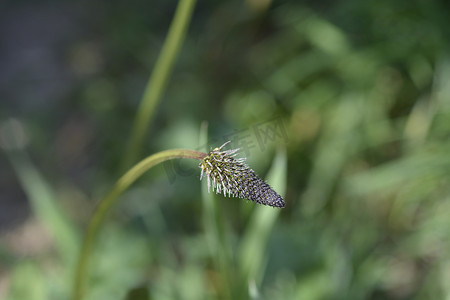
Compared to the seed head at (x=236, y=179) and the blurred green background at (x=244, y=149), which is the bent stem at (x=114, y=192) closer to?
the seed head at (x=236, y=179)

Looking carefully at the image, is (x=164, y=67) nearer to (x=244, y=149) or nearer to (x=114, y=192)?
(x=244, y=149)

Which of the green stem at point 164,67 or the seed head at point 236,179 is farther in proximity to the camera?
the green stem at point 164,67

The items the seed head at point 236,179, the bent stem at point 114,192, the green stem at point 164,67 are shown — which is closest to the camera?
the seed head at point 236,179

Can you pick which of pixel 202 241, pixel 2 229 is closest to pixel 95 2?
pixel 2 229

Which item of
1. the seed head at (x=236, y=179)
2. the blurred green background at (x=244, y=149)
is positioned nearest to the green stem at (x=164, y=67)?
the blurred green background at (x=244, y=149)

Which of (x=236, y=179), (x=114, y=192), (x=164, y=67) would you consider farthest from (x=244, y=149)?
(x=236, y=179)
